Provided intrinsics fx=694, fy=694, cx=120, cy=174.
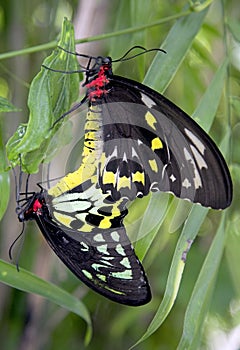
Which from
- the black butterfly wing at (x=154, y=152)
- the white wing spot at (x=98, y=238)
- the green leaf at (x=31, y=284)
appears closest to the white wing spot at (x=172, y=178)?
the black butterfly wing at (x=154, y=152)

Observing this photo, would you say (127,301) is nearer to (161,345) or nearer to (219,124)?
(219,124)

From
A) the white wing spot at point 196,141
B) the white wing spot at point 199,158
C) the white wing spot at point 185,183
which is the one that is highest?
the white wing spot at point 196,141

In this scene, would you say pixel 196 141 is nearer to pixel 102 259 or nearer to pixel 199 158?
pixel 199 158

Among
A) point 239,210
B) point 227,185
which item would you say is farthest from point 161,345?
point 227,185

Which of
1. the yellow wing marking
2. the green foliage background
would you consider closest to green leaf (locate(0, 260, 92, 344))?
the green foliage background

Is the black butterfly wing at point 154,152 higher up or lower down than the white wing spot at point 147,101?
lower down

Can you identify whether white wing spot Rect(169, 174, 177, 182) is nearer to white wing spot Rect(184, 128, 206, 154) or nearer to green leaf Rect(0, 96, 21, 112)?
white wing spot Rect(184, 128, 206, 154)

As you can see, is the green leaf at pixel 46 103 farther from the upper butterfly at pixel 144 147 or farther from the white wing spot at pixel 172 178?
the white wing spot at pixel 172 178

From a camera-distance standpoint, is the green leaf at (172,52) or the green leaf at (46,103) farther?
the green leaf at (172,52)
